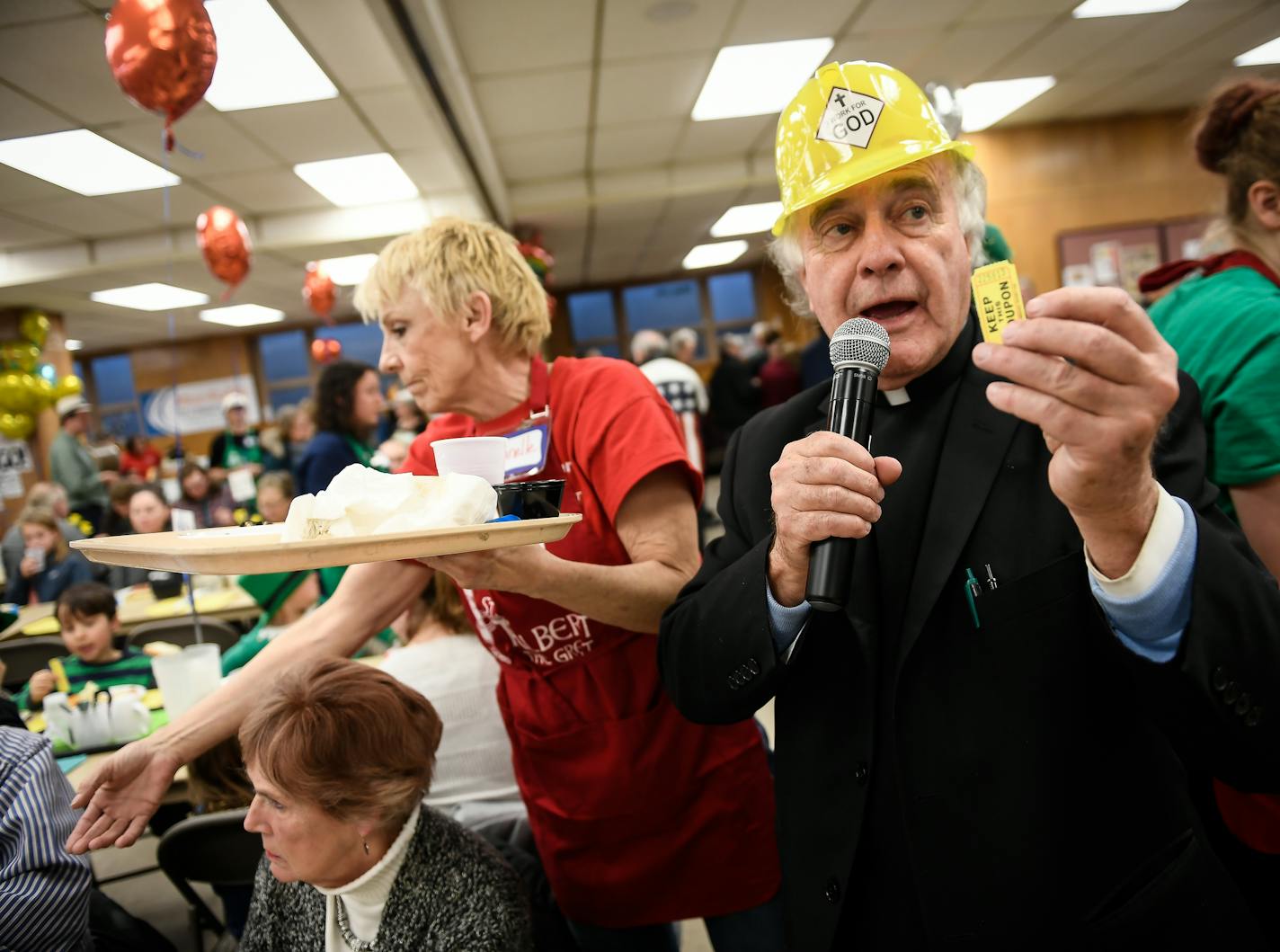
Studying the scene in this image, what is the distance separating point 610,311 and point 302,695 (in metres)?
14.2

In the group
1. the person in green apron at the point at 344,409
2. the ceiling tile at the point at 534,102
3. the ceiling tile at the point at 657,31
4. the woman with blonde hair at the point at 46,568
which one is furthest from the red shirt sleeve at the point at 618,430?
the ceiling tile at the point at 534,102

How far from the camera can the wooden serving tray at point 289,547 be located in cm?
70

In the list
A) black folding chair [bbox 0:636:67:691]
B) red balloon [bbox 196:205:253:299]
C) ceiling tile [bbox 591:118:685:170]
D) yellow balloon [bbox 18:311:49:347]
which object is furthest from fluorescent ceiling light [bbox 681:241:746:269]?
yellow balloon [bbox 18:311:49:347]

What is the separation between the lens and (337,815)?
54.1 inches

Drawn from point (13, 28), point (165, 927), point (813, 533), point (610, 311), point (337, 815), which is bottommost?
point (165, 927)

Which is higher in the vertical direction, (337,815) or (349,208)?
(349,208)

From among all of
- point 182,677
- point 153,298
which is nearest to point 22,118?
point 182,677

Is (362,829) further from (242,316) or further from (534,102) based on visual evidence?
(242,316)

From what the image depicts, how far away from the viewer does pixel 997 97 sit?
7266 millimetres

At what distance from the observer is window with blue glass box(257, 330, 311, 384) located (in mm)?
14086

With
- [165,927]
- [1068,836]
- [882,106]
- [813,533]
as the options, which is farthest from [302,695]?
[165,927]

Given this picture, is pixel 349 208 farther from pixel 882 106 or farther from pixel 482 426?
pixel 882 106

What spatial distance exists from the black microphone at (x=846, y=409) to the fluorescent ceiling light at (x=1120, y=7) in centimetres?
644

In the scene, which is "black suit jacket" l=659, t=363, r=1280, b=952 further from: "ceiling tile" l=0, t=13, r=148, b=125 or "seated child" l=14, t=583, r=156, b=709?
"seated child" l=14, t=583, r=156, b=709
